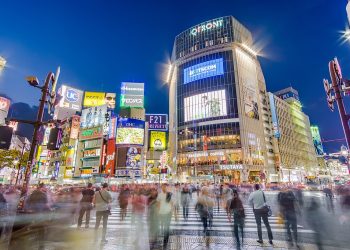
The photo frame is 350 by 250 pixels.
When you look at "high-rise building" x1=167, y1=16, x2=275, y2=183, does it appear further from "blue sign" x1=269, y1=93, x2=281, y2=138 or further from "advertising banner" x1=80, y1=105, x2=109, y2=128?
"advertising banner" x1=80, y1=105, x2=109, y2=128

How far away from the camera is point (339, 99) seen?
46.2ft

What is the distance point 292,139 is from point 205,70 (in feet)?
192

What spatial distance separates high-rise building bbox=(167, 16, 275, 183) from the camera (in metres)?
74.4

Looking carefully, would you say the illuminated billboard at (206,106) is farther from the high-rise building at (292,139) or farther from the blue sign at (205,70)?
the high-rise building at (292,139)

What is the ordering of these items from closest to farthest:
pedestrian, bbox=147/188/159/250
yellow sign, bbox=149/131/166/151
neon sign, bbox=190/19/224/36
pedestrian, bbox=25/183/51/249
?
1. pedestrian, bbox=25/183/51/249
2. pedestrian, bbox=147/188/159/250
3. yellow sign, bbox=149/131/166/151
4. neon sign, bbox=190/19/224/36

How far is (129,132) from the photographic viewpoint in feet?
194

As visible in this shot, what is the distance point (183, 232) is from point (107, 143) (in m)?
58.8

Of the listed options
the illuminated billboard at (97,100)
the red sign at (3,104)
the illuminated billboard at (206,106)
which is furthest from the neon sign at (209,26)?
the red sign at (3,104)

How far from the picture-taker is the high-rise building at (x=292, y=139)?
94.8 meters

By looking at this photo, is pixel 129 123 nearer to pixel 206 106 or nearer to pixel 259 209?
pixel 206 106

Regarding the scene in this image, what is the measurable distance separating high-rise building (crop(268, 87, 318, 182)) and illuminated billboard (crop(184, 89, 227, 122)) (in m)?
26.4

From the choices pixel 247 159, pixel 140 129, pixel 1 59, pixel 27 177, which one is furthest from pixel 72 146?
pixel 27 177

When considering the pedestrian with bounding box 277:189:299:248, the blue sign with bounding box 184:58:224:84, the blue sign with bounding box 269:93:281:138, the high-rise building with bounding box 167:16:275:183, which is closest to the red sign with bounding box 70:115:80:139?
the high-rise building with bounding box 167:16:275:183

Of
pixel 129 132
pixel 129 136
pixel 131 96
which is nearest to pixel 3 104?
pixel 129 132
